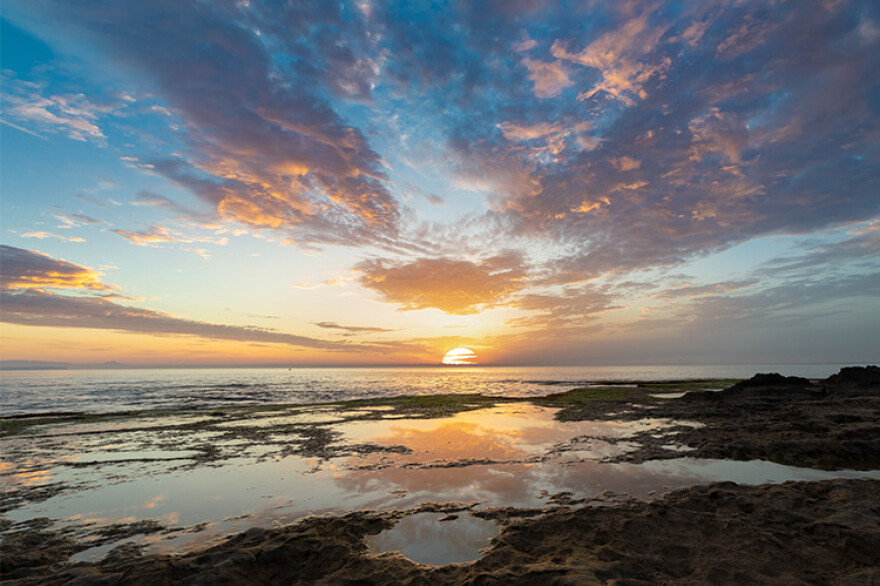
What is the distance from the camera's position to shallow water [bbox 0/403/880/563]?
10.1 metres

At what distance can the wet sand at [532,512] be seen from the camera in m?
6.44

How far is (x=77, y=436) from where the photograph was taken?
2327 centimetres

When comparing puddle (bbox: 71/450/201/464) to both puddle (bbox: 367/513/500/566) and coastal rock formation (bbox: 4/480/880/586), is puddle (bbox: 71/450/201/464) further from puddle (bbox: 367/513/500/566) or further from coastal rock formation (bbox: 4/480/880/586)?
puddle (bbox: 367/513/500/566)

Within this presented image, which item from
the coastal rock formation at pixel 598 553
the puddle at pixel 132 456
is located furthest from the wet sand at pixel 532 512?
the puddle at pixel 132 456

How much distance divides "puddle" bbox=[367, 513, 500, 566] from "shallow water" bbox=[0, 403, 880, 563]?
0.41m

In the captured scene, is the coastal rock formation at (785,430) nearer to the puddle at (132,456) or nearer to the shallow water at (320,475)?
the shallow water at (320,475)

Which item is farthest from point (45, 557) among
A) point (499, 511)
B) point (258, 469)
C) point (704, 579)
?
point (704, 579)

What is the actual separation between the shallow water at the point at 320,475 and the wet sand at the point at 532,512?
130 mm

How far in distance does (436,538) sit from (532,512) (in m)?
2.66

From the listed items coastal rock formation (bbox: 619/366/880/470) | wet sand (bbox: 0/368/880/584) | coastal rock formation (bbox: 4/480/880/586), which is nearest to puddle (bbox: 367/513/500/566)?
wet sand (bbox: 0/368/880/584)

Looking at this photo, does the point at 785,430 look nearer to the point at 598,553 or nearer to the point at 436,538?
the point at 598,553

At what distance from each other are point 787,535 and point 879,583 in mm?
1696


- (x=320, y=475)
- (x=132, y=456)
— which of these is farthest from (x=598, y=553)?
(x=132, y=456)

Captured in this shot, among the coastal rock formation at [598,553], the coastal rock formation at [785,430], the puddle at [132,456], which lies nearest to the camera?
the coastal rock formation at [598,553]
